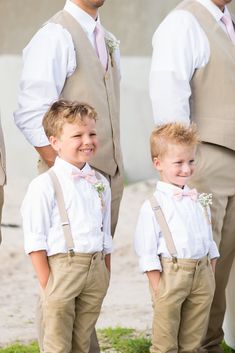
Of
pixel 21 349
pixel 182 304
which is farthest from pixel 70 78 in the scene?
pixel 21 349

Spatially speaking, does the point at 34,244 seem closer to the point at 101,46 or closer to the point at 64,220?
the point at 64,220

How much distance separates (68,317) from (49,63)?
1.04m

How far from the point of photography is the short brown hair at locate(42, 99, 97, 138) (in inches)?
172

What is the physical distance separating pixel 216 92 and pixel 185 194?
0.48 meters

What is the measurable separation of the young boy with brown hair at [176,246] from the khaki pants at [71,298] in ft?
0.79

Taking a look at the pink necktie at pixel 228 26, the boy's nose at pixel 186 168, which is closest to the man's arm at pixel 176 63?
the pink necktie at pixel 228 26

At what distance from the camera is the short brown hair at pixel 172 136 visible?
4547 mm

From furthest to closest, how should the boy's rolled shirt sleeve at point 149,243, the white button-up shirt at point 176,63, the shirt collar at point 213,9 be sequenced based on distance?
the shirt collar at point 213,9, the white button-up shirt at point 176,63, the boy's rolled shirt sleeve at point 149,243

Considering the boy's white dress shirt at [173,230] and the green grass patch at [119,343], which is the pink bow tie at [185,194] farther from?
the green grass patch at [119,343]

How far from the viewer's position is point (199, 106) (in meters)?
4.80

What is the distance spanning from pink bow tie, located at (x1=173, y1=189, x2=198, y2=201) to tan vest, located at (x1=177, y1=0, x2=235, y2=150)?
0.99 ft

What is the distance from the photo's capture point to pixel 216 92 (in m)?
4.77

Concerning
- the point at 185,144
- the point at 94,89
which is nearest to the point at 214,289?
the point at 185,144

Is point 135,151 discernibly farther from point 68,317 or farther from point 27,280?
point 68,317
